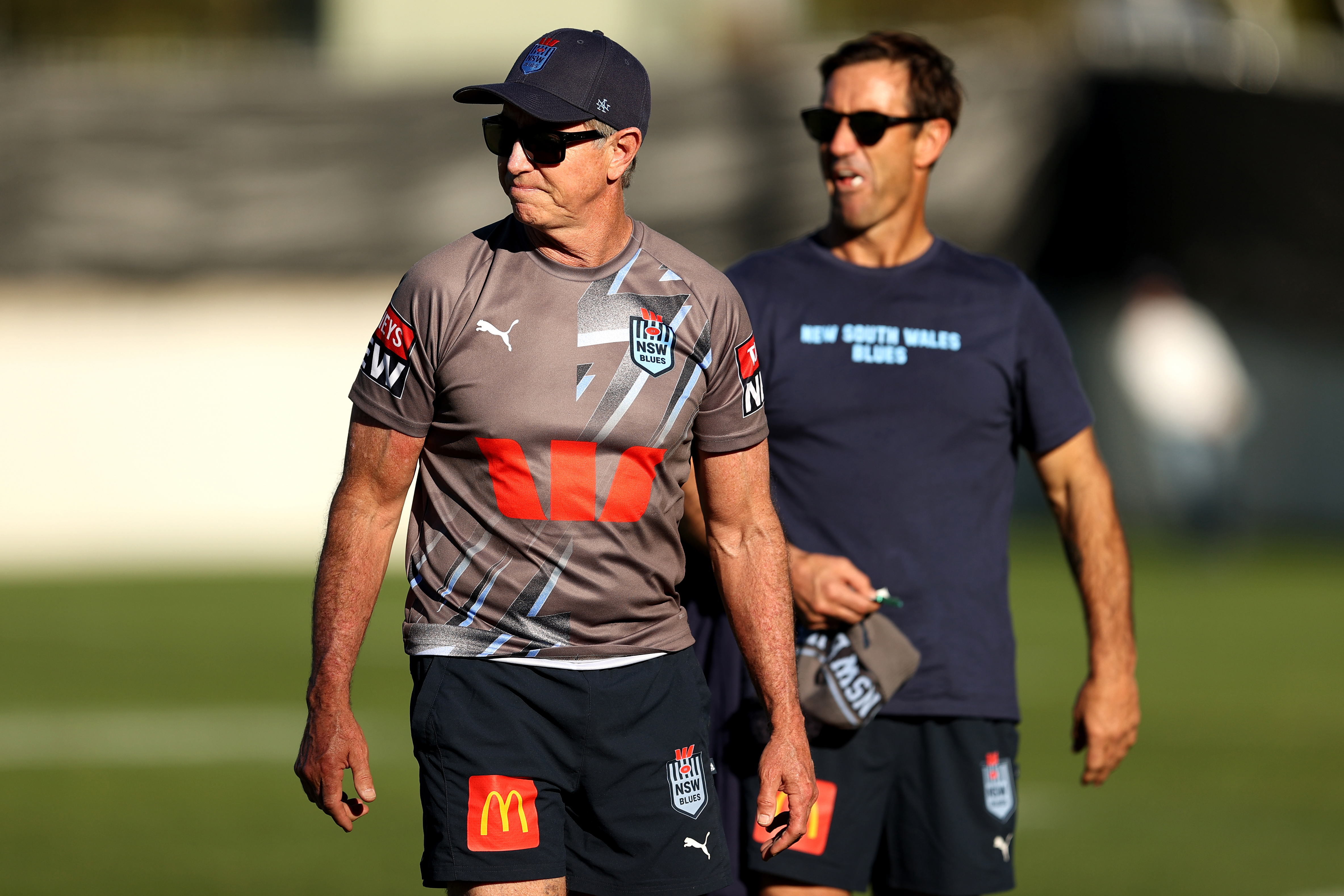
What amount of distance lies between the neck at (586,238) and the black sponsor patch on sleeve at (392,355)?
35 cm

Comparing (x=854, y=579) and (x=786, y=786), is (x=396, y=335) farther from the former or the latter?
(x=854, y=579)

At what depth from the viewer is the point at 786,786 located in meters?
4.12

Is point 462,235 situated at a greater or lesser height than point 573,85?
greater

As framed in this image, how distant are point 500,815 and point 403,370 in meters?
0.97

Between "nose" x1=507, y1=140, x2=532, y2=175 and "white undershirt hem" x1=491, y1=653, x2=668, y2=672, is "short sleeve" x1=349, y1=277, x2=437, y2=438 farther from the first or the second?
"white undershirt hem" x1=491, y1=653, x2=668, y2=672

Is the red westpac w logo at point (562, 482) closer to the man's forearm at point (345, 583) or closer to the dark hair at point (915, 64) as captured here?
the man's forearm at point (345, 583)

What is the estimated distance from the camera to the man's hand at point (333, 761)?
381 centimetres

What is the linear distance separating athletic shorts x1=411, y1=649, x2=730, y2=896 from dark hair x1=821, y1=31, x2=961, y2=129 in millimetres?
1984

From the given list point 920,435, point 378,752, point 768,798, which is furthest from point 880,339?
point 378,752

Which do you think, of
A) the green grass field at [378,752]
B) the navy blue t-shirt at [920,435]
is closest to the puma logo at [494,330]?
the navy blue t-shirt at [920,435]

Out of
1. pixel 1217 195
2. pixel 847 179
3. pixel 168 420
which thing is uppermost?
pixel 1217 195

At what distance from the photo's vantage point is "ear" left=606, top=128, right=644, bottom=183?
3.99 meters

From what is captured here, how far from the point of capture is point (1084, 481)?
16.9 ft

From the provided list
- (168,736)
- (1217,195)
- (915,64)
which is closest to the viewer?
(915,64)
